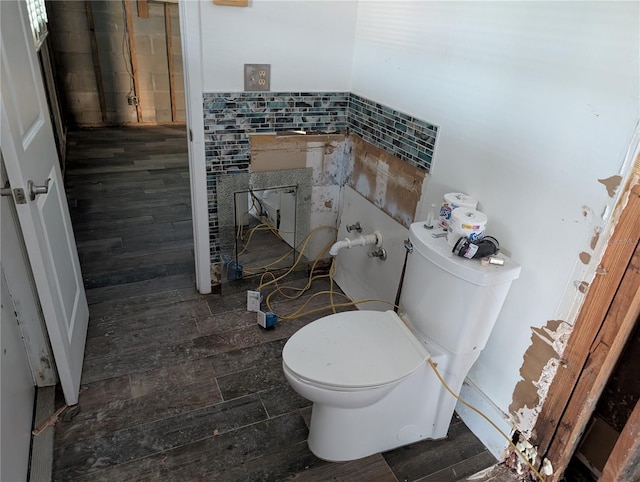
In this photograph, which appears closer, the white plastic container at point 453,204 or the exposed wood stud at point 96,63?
the white plastic container at point 453,204

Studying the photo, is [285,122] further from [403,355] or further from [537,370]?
[537,370]

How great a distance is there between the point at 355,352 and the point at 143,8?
4759 millimetres

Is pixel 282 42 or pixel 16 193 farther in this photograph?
pixel 282 42

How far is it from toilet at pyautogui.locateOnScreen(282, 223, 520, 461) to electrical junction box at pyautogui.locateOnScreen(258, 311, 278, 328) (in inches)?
24.2

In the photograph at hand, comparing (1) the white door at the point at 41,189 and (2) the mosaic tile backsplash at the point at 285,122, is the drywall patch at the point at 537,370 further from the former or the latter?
(1) the white door at the point at 41,189

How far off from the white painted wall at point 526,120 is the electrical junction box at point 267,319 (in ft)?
2.79

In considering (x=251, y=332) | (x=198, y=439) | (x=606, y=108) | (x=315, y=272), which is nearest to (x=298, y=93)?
(x=315, y=272)

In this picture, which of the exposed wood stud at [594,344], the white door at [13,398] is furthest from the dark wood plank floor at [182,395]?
the exposed wood stud at [594,344]

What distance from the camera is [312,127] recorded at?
223 centimetres

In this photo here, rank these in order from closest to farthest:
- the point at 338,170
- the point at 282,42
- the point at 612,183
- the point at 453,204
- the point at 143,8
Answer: the point at 612,183
the point at 453,204
the point at 282,42
the point at 338,170
the point at 143,8

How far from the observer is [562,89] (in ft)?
3.92

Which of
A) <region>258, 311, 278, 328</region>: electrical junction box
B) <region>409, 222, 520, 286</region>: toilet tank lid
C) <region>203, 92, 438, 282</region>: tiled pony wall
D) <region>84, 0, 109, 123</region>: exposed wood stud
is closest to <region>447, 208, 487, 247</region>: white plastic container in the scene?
<region>409, 222, 520, 286</region>: toilet tank lid

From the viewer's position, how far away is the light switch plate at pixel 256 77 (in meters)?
1.97

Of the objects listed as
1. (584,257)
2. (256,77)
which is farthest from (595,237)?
(256,77)
